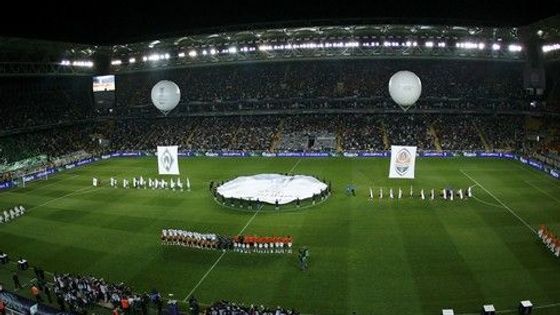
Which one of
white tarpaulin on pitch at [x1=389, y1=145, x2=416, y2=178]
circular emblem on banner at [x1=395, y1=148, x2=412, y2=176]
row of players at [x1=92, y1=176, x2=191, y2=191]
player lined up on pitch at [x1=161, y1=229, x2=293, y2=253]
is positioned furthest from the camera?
row of players at [x1=92, y1=176, x2=191, y2=191]

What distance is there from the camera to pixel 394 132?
200ft

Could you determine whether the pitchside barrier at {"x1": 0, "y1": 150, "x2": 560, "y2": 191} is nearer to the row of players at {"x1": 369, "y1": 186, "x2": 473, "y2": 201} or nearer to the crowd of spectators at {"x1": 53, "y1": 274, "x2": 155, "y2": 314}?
the row of players at {"x1": 369, "y1": 186, "x2": 473, "y2": 201}

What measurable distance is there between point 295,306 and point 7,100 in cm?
5700

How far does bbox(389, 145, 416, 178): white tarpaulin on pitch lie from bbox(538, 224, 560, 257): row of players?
963cm

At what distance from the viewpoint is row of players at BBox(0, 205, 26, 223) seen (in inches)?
1457

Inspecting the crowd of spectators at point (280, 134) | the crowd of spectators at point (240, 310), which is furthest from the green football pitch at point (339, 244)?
the crowd of spectators at point (280, 134)

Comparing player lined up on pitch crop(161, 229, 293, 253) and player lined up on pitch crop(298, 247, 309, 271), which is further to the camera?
player lined up on pitch crop(161, 229, 293, 253)

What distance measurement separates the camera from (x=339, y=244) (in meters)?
28.0

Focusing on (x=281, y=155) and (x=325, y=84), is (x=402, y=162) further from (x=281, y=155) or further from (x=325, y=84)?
(x=325, y=84)

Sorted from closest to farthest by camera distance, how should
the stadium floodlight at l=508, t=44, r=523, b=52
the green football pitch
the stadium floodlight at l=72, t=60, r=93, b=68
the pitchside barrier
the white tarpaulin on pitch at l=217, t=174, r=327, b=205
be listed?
1. the green football pitch
2. the white tarpaulin on pitch at l=217, t=174, r=327, b=205
3. the pitchside barrier
4. the stadium floodlight at l=508, t=44, r=523, b=52
5. the stadium floodlight at l=72, t=60, r=93, b=68

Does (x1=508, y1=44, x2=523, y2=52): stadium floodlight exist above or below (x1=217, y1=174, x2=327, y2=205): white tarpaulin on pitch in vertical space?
above

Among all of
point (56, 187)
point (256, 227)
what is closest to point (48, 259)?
point (256, 227)

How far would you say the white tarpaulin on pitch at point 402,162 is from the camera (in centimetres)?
3425

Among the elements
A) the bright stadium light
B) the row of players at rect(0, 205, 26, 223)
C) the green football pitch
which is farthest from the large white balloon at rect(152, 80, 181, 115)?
the bright stadium light
